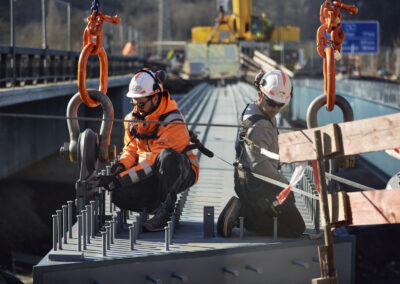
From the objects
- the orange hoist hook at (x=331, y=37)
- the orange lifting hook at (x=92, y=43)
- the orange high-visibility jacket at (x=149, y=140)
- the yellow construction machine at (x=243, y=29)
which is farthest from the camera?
the yellow construction machine at (x=243, y=29)

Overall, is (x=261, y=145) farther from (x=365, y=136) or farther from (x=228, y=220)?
(x=365, y=136)

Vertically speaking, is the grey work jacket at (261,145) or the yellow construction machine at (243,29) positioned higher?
the yellow construction machine at (243,29)

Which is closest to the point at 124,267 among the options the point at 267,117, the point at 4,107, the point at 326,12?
the point at 267,117

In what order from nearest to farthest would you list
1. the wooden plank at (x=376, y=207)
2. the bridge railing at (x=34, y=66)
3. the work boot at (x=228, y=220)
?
the wooden plank at (x=376, y=207) < the work boot at (x=228, y=220) < the bridge railing at (x=34, y=66)

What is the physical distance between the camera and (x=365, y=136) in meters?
4.31

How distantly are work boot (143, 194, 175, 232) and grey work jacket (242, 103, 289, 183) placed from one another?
76 cm

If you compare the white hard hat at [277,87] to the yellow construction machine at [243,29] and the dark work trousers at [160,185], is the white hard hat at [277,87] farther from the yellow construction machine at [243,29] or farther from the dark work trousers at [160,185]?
the yellow construction machine at [243,29]

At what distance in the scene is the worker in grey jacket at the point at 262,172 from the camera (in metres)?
6.34

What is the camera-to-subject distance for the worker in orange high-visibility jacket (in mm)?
6492

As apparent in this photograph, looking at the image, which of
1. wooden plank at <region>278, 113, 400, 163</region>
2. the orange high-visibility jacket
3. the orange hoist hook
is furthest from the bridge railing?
wooden plank at <region>278, 113, 400, 163</region>

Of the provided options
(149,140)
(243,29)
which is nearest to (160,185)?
(149,140)

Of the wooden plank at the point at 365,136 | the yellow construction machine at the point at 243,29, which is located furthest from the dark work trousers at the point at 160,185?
the yellow construction machine at the point at 243,29

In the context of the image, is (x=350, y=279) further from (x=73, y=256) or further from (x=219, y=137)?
(x=219, y=137)

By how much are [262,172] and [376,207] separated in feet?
6.58
